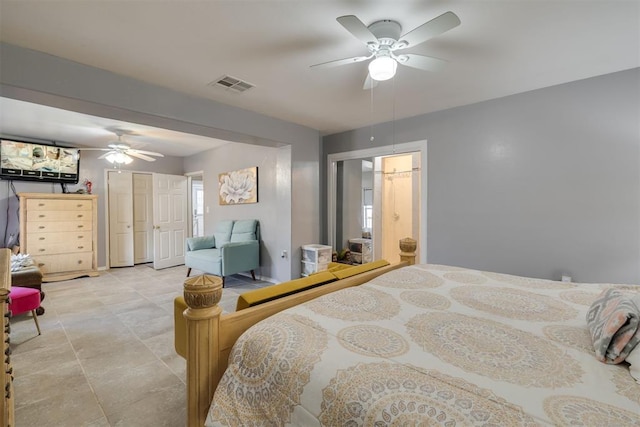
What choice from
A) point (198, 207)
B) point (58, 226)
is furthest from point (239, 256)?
point (198, 207)

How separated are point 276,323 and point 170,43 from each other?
208 cm

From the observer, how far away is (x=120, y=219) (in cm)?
559

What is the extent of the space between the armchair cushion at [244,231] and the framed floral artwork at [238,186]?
385 mm

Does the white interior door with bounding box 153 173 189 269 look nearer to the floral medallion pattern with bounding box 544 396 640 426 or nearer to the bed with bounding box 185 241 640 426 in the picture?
the bed with bounding box 185 241 640 426

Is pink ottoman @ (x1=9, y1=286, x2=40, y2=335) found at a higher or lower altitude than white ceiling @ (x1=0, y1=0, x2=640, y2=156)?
lower

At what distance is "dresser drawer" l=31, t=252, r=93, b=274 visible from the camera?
4.36 m

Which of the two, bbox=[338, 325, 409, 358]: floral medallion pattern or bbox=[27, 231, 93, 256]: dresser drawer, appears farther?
bbox=[27, 231, 93, 256]: dresser drawer

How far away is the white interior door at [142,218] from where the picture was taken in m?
5.82

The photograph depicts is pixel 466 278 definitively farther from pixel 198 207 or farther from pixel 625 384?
pixel 198 207

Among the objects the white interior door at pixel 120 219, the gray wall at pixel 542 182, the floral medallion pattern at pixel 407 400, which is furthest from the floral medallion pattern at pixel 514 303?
the white interior door at pixel 120 219

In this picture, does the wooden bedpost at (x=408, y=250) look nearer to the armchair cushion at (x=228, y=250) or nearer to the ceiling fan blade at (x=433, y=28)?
the ceiling fan blade at (x=433, y=28)

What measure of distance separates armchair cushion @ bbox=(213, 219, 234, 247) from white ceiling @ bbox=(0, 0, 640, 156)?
2.57 m

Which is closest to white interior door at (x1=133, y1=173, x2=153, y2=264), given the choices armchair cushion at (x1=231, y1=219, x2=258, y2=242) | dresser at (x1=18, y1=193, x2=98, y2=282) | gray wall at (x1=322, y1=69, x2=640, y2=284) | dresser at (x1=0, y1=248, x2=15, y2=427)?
dresser at (x1=18, y1=193, x2=98, y2=282)

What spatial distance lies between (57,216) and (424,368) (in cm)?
596
